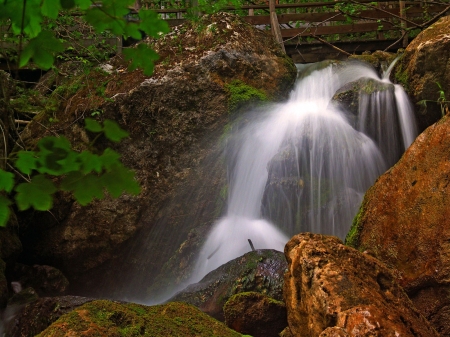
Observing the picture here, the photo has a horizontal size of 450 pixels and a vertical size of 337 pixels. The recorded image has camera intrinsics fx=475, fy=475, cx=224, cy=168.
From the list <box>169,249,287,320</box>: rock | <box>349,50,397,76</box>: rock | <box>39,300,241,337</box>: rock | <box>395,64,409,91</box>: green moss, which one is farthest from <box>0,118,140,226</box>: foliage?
<box>349,50,397,76</box>: rock

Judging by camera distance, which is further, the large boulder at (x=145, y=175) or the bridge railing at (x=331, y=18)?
the bridge railing at (x=331, y=18)

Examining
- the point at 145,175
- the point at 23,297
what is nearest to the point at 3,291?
the point at 23,297

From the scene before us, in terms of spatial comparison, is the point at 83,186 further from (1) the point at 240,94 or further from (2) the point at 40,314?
(1) the point at 240,94

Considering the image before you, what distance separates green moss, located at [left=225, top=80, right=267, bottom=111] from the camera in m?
7.22

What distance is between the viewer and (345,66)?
9156mm

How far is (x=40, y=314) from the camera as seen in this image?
448cm

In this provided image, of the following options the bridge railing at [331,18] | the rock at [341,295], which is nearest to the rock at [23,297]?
the rock at [341,295]

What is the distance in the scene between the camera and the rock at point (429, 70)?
671 cm

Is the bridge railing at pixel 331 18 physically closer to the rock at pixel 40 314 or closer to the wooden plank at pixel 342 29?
Answer: the wooden plank at pixel 342 29

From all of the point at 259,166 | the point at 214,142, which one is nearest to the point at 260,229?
the point at 259,166

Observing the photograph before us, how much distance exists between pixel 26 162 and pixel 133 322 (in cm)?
194

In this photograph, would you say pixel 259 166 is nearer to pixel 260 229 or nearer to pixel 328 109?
pixel 260 229

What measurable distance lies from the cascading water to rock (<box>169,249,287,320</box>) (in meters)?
1.02

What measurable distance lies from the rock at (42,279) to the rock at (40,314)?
53.7 inches
